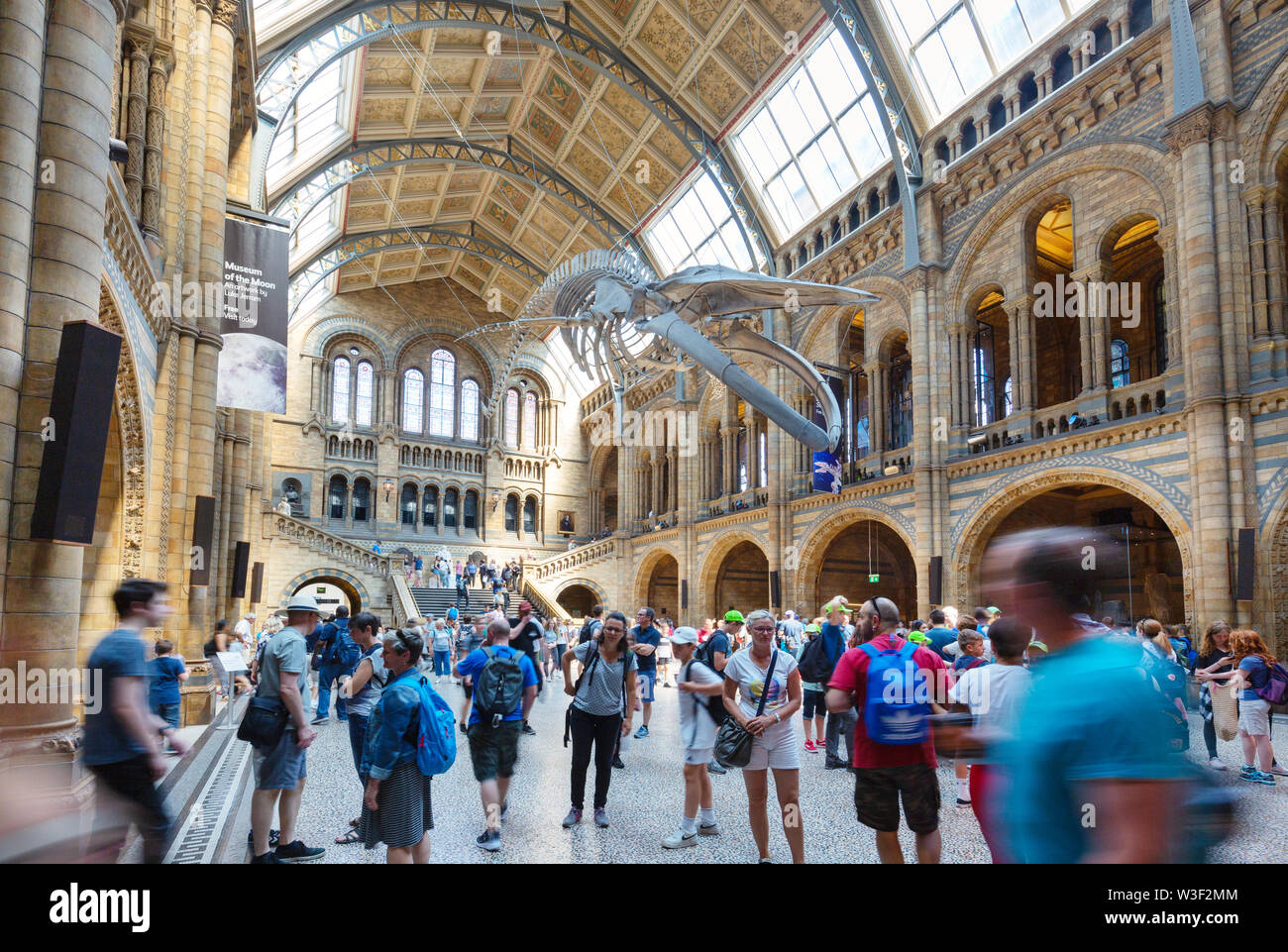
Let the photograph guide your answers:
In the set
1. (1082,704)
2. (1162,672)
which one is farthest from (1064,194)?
(1082,704)

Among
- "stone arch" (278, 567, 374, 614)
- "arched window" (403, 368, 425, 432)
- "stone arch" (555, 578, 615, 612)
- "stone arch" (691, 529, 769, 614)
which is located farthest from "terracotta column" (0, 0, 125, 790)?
"arched window" (403, 368, 425, 432)

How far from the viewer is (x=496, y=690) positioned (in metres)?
5.11

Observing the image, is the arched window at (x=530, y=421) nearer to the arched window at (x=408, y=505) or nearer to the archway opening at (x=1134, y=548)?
the arched window at (x=408, y=505)

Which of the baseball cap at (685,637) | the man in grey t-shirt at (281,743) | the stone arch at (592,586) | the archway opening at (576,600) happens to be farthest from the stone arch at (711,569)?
the man in grey t-shirt at (281,743)

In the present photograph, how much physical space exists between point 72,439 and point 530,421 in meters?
34.0

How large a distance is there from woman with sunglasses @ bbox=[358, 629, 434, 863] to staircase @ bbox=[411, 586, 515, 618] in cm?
2375

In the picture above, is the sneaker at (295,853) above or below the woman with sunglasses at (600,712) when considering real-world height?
below

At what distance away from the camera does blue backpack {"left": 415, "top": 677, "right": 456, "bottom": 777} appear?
3.65 meters

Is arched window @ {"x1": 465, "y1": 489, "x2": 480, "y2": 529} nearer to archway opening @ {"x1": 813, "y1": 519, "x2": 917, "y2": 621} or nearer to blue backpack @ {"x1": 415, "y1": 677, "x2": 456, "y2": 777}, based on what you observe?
archway opening @ {"x1": 813, "y1": 519, "x2": 917, "y2": 621}

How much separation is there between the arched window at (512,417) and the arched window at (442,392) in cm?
260

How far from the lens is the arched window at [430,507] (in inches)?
1377

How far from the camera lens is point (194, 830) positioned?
5098mm

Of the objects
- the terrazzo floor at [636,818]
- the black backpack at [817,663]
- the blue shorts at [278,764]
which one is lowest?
the terrazzo floor at [636,818]

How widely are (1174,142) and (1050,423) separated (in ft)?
18.7
